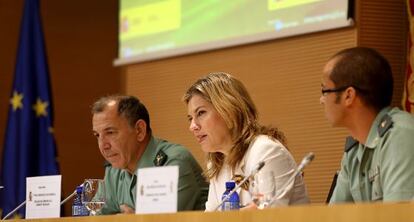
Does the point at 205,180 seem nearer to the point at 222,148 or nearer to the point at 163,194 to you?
the point at 222,148

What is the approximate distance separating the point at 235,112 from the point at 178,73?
7.93 feet

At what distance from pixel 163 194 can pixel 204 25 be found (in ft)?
10.3

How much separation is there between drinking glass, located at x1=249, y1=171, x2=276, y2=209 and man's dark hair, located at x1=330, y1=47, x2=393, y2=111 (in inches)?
15.3

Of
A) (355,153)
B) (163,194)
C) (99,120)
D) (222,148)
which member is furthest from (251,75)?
(163,194)

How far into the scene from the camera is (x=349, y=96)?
3027 mm

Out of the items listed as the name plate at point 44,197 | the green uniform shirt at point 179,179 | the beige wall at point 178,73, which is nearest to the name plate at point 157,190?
the name plate at point 44,197

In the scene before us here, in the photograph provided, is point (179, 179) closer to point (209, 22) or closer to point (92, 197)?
point (92, 197)

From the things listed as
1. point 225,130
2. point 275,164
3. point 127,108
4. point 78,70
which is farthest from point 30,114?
point 275,164

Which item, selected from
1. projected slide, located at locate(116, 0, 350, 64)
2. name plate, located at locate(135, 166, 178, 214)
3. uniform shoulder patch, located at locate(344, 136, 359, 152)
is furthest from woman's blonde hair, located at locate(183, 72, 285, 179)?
projected slide, located at locate(116, 0, 350, 64)

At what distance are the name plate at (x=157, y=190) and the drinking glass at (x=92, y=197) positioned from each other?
0.97 metres

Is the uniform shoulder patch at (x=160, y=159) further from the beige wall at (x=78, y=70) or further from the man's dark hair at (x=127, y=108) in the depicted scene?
the beige wall at (x=78, y=70)

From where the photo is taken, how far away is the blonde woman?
143 inches

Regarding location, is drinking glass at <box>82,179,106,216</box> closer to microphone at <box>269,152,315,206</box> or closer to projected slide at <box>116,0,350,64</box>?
microphone at <box>269,152,315,206</box>

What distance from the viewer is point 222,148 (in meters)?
3.72
